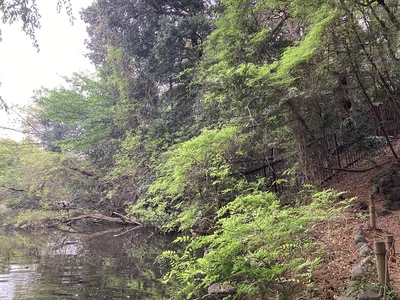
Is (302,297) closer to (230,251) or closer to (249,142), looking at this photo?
(230,251)

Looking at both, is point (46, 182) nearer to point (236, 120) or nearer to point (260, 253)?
point (236, 120)

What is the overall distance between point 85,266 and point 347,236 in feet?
20.5

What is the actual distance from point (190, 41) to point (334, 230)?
443 inches

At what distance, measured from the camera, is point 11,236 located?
16.4 meters

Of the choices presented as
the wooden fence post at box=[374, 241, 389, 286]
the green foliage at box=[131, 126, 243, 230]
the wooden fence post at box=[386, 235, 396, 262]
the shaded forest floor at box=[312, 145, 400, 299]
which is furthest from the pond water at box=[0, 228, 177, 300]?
the wooden fence post at box=[374, 241, 389, 286]

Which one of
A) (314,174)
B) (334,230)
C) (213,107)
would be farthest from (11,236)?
(334,230)

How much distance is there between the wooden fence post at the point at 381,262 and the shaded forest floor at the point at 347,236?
21cm

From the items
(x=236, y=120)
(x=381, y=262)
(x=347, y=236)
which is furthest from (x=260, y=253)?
(x=236, y=120)

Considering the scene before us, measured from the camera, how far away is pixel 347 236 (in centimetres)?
626

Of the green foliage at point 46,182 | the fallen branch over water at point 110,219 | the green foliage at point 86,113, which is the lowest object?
the fallen branch over water at point 110,219

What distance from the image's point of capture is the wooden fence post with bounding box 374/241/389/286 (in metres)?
3.60

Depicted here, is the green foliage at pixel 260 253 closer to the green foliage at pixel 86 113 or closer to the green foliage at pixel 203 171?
the green foliage at pixel 203 171

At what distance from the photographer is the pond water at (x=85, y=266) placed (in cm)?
675

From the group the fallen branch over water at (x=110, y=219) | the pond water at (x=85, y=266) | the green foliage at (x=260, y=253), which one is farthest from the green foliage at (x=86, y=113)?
the green foliage at (x=260, y=253)
